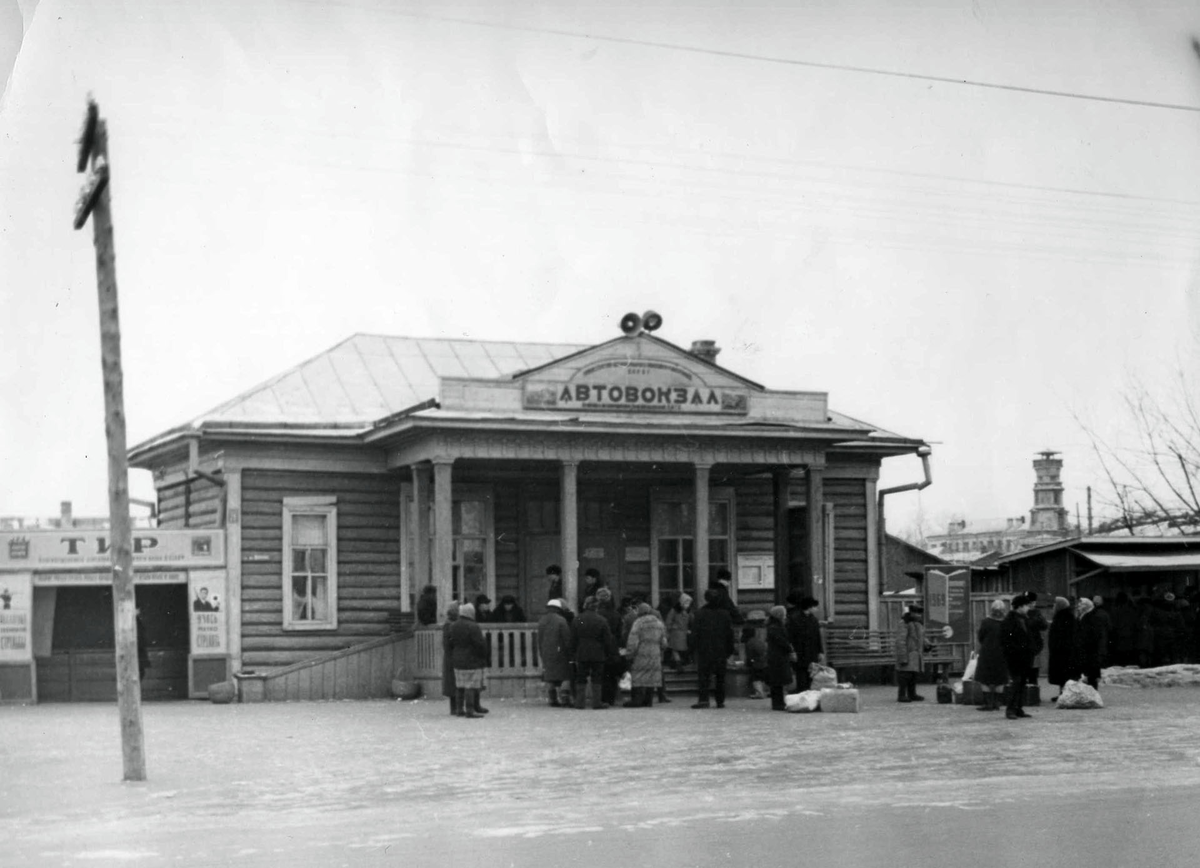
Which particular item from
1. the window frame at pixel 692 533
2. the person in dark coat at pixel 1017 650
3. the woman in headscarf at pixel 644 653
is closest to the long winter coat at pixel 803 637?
the woman in headscarf at pixel 644 653

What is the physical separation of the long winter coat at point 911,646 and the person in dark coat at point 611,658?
4.02 m

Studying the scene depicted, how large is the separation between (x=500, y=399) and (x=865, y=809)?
13.2 meters

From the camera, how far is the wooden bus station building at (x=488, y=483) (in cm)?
2433

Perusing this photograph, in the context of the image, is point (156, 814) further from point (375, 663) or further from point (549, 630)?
point (375, 663)

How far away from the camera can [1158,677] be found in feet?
85.3

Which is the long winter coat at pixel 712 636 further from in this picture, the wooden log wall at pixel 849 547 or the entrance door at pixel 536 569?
the wooden log wall at pixel 849 547

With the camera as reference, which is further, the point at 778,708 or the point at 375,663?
the point at 375,663

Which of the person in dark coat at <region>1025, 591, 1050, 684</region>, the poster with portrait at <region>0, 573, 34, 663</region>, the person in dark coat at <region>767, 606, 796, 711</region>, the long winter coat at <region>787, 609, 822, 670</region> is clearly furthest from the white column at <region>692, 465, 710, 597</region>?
the poster with portrait at <region>0, 573, 34, 663</region>

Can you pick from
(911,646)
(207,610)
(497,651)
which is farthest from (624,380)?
(207,610)

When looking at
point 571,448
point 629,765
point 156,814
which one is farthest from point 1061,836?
point 571,448

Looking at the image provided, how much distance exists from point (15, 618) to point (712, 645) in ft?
33.7

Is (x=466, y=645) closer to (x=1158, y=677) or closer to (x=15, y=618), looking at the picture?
(x=15, y=618)

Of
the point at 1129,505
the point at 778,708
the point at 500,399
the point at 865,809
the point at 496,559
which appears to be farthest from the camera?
the point at 1129,505

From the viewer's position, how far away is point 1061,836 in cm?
1038
